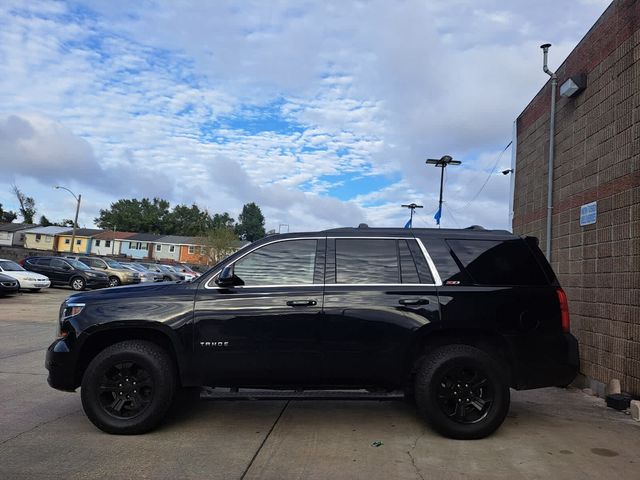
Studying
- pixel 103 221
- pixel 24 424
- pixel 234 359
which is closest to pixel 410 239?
pixel 234 359

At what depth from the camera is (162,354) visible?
4840mm

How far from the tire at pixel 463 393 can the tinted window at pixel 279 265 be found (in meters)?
1.48

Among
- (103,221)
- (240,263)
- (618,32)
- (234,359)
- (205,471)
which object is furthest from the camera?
(103,221)

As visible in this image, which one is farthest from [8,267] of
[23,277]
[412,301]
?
[412,301]

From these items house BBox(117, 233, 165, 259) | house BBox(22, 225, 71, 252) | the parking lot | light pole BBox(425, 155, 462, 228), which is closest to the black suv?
the parking lot

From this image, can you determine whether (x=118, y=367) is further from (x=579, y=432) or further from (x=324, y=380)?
(x=579, y=432)

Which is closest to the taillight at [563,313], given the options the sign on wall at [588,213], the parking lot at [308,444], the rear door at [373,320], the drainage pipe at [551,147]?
the parking lot at [308,444]

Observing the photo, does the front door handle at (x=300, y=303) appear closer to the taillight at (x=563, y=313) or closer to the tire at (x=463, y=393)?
the tire at (x=463, y=393)

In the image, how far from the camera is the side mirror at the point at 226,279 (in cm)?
488

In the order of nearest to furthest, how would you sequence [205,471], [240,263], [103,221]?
[205,471] < [240,263] < [103,221]

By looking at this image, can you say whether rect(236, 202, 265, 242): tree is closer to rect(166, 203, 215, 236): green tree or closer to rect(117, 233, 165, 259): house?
rect(166, 203, 215, 236): green tree

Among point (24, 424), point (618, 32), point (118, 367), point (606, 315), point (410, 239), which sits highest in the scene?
point (618, 32)

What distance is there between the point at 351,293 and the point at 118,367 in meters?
2.28

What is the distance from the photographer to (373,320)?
4797mm
